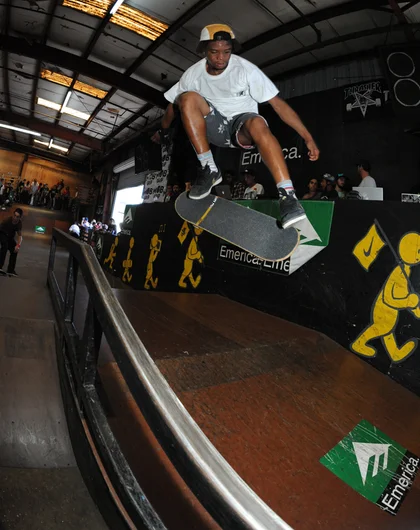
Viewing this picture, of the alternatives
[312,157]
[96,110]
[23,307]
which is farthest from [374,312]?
[96,110]

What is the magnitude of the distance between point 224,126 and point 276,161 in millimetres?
614

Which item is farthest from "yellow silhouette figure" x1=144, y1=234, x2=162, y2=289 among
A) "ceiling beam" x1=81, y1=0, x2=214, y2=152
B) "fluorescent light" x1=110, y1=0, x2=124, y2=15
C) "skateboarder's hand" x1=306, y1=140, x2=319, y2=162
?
"fluorescent light" x1=110, y1=0, x2=124, y2=15

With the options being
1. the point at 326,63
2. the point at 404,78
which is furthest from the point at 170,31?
the point at 404,78

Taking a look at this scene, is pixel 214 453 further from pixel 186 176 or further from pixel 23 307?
pixel 186 176

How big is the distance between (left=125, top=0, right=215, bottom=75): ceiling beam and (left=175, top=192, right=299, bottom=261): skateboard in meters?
5.28

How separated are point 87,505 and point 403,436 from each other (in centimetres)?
204

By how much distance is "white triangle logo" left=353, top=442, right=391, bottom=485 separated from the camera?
5.76 ft

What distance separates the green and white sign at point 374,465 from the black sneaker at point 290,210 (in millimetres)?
1572

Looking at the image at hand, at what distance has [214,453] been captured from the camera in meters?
0.75

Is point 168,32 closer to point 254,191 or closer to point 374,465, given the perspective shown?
point 254,191

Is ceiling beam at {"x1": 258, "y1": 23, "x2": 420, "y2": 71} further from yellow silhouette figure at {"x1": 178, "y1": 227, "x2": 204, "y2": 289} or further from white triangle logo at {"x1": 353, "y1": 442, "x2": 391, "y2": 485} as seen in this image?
white triangle logo at {"x1": 353, "y1": 442, "x2": 391, "y2": 485}

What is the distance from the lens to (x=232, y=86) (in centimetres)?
249

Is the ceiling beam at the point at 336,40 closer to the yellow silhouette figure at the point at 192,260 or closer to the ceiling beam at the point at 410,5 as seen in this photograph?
the ceiling beam at the point at 410,5

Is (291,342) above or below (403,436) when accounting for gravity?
above
